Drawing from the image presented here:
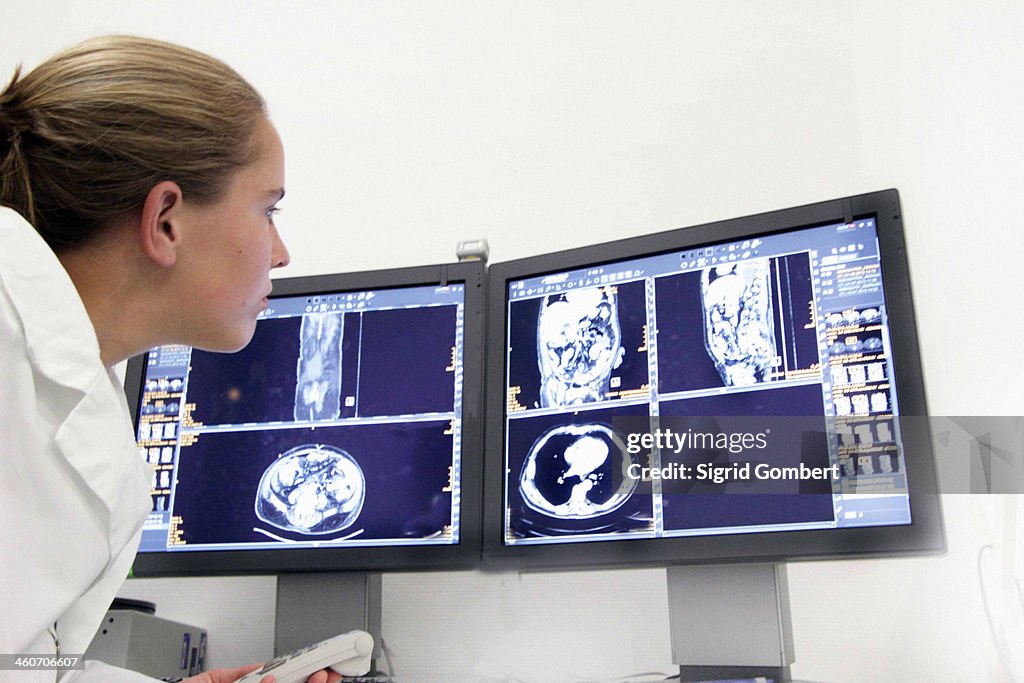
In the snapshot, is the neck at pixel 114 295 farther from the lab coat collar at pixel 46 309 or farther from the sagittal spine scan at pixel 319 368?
the sagittal spine scan at pixel 319 368

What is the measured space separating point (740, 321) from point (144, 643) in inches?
34.1

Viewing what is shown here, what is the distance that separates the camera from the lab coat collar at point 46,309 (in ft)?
2.47

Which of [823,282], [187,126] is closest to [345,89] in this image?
[187,126]

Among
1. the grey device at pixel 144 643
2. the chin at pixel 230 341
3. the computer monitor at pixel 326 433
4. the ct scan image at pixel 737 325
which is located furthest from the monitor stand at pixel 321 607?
the ct scan image at pixel 737 325

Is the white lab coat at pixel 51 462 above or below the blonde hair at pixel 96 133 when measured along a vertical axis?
below

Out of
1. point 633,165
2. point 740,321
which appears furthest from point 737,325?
point 633,165

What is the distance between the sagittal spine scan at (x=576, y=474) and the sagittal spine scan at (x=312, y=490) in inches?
9.5

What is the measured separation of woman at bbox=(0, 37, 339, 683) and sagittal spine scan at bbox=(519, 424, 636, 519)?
13.1 inches

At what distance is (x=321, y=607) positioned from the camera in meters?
1.26

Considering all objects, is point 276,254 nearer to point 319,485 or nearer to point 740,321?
point 319,485

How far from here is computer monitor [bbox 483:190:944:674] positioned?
1.01m

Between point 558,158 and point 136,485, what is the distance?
972 mm

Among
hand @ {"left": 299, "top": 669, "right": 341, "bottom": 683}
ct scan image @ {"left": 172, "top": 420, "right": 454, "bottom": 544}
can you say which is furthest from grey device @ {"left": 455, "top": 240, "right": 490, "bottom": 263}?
hand @ {"left": 299, "top": 669, "right": 341, "bottom": 683}

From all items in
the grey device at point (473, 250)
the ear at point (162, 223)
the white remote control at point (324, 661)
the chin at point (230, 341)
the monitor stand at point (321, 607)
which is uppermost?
the grey device at point (473, 250)
